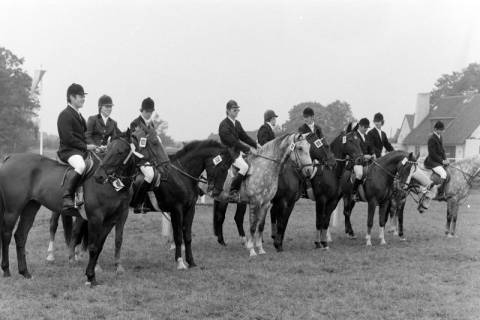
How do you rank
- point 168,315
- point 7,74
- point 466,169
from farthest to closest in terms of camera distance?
point 7,74 < point 466,169 < point 168,315

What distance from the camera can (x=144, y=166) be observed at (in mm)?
8156

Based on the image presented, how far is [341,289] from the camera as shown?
7352 mm

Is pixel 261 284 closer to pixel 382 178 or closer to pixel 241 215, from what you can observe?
pixel 241 215

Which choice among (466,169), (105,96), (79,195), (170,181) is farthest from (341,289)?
(466,169)

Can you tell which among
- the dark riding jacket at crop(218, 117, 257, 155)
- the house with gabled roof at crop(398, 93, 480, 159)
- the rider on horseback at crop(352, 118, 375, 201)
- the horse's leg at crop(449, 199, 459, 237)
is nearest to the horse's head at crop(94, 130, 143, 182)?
the dark riding jacket at crop(218, 117, 257, 155)

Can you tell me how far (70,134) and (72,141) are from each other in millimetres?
124

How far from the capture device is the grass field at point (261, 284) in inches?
244

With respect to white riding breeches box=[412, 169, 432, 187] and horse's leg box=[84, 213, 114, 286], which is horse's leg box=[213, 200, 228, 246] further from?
white riding breeches box=[412, 169, 432, 187]

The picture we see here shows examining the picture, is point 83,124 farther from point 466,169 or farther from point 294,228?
point 466,169

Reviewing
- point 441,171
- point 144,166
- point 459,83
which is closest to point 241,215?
point 144,166

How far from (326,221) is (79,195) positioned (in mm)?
5892

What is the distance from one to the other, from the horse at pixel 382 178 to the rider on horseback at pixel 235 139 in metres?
2.81

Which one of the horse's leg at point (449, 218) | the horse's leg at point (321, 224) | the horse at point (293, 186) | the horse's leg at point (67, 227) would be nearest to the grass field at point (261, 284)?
the horse's leg at point (321, 224)

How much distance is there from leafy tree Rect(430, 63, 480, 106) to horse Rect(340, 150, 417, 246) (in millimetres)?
51981
